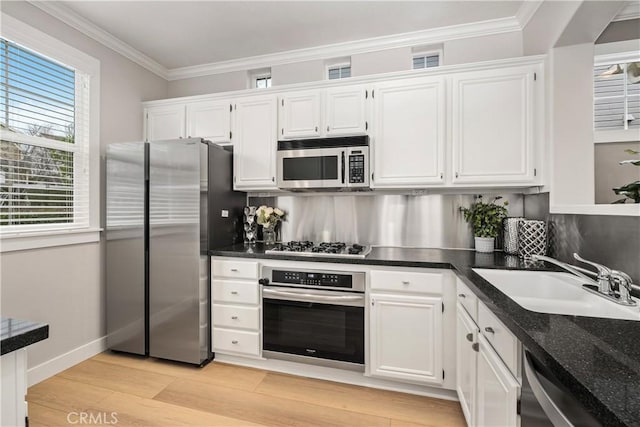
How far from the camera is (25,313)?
84.4 inches

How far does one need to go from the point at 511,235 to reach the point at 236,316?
2210mm

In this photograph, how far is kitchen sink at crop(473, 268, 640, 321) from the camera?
1202 mm

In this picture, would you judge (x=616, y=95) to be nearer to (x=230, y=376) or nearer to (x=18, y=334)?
(x=18, y=334)

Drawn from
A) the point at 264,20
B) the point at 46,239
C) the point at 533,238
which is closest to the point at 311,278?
the point at 533,238

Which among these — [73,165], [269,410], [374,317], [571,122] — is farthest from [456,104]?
[73,165]

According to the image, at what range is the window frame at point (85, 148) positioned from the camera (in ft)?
6.79

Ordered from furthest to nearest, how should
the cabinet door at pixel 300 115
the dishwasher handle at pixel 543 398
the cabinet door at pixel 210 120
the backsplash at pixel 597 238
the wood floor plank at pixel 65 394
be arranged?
the cabinet door at pixel 210 120 → the cabinet door at pixel 300 115 → the wood floor plank at pixel 65 394 → the backsplash at pixel 597 238 → the dishwasher handle at pixel 543 398

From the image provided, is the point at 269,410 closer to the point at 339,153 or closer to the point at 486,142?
the point at 339,153

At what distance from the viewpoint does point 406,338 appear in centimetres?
209

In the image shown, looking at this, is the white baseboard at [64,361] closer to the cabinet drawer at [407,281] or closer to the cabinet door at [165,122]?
the cabinet door at [165,122]

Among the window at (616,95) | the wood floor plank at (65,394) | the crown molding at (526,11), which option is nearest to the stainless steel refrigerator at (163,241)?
the wood floor plank at (65,394)

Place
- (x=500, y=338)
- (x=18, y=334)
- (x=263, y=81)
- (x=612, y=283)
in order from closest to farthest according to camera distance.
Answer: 1. (x=18, y=334)
2. (x=500, y=338)
3. (x=612, y=283)
4. (x=263, y=81)

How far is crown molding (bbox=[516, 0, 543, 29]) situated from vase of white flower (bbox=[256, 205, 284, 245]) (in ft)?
8.23

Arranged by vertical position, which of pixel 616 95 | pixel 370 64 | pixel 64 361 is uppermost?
pixel 370 64
